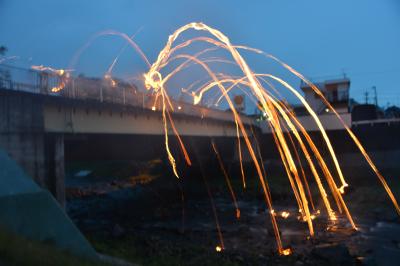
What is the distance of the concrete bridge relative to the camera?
74.7 feet

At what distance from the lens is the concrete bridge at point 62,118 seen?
22.8 metres

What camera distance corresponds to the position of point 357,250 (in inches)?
906

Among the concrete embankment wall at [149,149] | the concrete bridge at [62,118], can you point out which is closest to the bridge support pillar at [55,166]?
the concrete bridge at [62,118]

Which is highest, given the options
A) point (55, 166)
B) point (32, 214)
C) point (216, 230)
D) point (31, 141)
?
point (31, 141)

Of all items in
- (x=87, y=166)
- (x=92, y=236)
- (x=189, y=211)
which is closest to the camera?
(x=92, y=236)

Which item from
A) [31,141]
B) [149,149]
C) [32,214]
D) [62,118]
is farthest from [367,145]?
[32,214]

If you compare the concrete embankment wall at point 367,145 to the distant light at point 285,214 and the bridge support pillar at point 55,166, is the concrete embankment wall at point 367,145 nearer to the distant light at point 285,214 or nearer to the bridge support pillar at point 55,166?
the distant light at point 285,214

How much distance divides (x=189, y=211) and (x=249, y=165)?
2505cm

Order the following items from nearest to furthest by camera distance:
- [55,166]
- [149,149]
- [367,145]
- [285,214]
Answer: [55,166], [285,214], [367,145], [149,149]

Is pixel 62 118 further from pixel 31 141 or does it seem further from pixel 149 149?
pixel 149 149

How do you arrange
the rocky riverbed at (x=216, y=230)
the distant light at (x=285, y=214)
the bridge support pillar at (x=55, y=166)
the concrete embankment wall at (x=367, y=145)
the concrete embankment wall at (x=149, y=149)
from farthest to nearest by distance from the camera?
the concrete embankment wall at (x=367, y=145)
the concrete embankment wall at (x=149, y=149)
the distant light at (x=285, y=214)
the bridge support pillar at (x=55, y=166)
the rocky riverbed at (x=216, y=230)

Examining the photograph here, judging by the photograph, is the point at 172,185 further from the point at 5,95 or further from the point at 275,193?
the point at 5,95

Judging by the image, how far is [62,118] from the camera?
88.3ft

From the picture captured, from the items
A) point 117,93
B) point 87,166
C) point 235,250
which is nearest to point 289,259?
point 235,250
